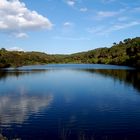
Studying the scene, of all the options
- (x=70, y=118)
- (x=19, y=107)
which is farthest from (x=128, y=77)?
(x=70, y=118)

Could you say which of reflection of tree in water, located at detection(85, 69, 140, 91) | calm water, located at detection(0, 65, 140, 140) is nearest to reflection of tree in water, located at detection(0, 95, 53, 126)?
calm water, located at detection(0, 65, 140, 140)

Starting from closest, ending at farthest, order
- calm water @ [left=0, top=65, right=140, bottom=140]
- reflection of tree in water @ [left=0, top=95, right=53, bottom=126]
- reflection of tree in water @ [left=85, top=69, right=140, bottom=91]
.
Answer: calm water @ [left=0, top=65, right=140, bottom=140], reflection of tree in water @ [left=0, top=95, right=53, bottom=126], reflection of tree in water @ [left=85, top=69, right=140, bottom=91]

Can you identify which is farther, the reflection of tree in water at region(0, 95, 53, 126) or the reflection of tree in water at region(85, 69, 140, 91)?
the reflection of tree in water at region(85, 69, 140, 91)

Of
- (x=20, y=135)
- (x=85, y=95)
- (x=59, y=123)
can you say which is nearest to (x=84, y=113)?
(x=59, y=123)

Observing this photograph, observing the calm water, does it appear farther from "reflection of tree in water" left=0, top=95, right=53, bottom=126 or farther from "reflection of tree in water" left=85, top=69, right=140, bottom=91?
"reflection of tree in water" left=85, top=69, right=140, bottom=91

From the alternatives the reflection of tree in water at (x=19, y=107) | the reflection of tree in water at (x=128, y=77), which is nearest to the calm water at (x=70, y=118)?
the reflection of tree in water at (x=19, y=107)

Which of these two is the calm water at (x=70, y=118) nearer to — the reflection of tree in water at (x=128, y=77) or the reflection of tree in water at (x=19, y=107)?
the reflection of tree in water at (x=19, y=107)

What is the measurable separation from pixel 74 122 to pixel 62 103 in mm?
12282

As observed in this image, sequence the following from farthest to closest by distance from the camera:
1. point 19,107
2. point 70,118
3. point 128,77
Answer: point 128,77 → point 19,107 → point 70,118

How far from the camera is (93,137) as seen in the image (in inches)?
1073

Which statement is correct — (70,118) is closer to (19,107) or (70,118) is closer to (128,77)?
(19,107)

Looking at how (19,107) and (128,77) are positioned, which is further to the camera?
(128,77)

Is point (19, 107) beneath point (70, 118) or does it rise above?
above

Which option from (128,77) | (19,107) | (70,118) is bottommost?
(70,118)
